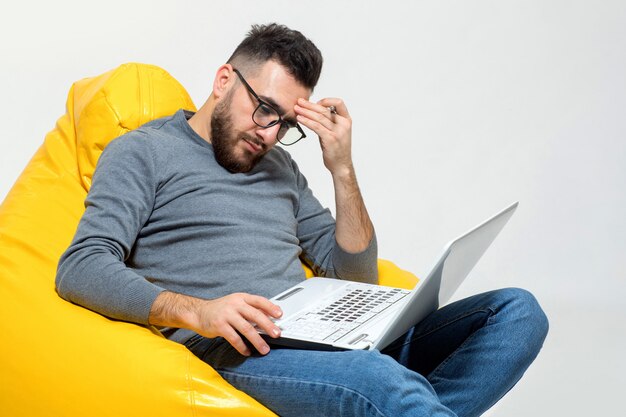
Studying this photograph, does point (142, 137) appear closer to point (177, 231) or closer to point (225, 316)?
point (177, 231)

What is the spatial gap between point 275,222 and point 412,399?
0.73 m

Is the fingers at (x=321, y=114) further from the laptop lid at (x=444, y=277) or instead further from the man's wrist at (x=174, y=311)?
the man's wrist at (x=174, y=311)

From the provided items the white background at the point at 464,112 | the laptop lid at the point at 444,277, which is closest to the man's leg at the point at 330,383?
the laptop lid at the point at 444,277

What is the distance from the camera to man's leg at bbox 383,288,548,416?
6.56ft

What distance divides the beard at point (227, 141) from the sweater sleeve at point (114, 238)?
18 centimetres

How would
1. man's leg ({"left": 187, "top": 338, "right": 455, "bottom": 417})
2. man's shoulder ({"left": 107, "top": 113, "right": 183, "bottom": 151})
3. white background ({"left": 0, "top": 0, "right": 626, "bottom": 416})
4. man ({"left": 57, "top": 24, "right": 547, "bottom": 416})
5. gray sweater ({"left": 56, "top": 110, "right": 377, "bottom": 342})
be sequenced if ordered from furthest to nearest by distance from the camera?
white background ({"left": 0, "top": 0, "right": 626, "bottom": 416}) < man's shoulder ({"left": 107, "top": 113, "right": 183, "bottom": 151}) < gray sweater ({"left": 56, "top": 110, "right": 377, "bottom": 342}) < man ({"left": 57, "top": 24, "right": 547, "bottom": 416}) < man's leg ({"left": 187, "top": 338, "right": 455, "bottom": 417})

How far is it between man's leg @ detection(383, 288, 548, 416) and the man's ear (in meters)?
0.70

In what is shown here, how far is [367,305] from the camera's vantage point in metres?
2.05

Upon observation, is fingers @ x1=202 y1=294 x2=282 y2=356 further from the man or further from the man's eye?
the man's eye

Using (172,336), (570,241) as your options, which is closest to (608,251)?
(570,241)

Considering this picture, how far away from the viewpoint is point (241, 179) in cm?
227

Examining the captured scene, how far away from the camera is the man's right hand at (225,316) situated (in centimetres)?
176

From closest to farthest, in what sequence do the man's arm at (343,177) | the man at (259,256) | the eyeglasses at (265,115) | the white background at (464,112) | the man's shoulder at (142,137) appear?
the man at (259,256) < the man's shoulder at (142,137) < the eyeglasses at (265,115) < the man's arm at (343,177) < the white background at (464,112)

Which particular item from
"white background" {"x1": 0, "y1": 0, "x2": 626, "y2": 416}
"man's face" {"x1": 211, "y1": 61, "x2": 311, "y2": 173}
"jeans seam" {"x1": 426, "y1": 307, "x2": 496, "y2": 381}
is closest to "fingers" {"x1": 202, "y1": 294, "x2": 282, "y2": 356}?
"jeans seam" {"x1": 426, "y1": 307, "x2": 496, "y2": 381}
